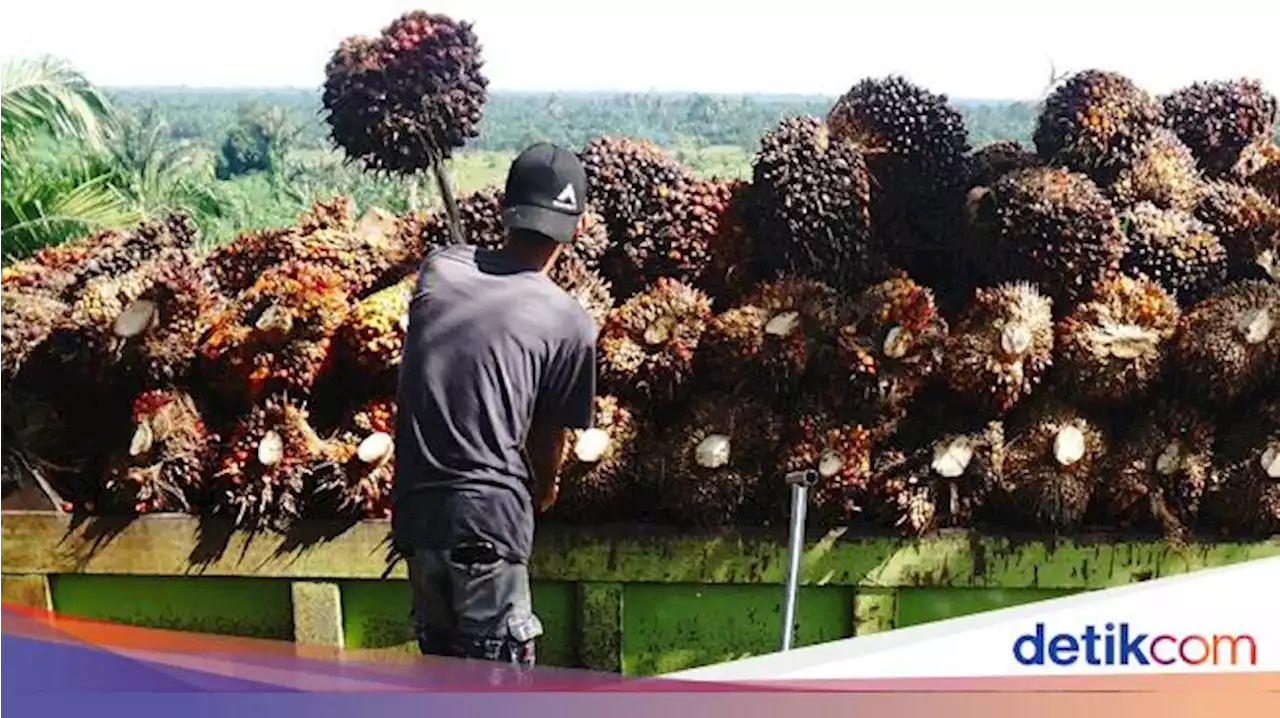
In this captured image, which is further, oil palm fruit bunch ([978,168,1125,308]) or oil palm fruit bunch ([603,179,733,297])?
oil palm fruit bunch ([603,179,733,297])

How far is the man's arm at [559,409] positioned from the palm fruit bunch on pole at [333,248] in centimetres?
81

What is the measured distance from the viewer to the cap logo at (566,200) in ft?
8.23

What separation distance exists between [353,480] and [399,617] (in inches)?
11.6

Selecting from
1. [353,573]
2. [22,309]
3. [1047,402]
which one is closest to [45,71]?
[22,309]

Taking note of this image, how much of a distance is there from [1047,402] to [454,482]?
1238 mm

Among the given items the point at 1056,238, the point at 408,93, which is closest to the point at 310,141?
the point at 408,93

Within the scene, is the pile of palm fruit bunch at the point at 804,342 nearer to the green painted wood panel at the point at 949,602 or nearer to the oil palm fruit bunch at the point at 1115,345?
the oil palm fruit bunch at the point at 1115,345

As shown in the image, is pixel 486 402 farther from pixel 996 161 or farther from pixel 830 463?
pixel 996 161

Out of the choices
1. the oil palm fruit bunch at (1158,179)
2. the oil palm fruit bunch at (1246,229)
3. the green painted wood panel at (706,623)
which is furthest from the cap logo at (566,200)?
the oil palm fruit bunch at (1246,229)

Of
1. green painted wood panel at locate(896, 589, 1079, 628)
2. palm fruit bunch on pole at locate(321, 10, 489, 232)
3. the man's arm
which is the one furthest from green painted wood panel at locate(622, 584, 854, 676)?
palm fruit bunch on pole at locate(321, 10, 489, 232)

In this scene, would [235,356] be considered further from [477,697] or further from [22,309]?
[477,697]

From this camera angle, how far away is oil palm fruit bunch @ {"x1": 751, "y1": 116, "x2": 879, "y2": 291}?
3068 mm

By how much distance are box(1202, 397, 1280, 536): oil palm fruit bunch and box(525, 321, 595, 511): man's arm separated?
127cm

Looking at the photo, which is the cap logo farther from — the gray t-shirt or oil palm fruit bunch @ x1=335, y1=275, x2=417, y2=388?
oil palm fruit bunch @ x1=335, y1=275, x2=417, y2=388
